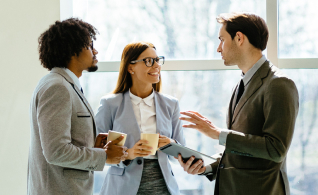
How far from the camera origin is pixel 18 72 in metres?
2.51

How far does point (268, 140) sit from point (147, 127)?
0.89 meters

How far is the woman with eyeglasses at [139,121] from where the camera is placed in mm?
2037

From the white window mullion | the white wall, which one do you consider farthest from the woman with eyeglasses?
the white window mullion

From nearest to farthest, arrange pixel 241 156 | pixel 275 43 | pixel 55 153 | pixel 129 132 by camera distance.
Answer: pixel 55 153, pixel 241 156, pixel 129 132, pixel 275 43

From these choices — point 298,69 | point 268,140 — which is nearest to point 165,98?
point 268,140

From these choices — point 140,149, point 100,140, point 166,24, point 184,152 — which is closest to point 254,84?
point 184,152

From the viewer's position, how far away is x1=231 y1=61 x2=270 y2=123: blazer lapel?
1738 millimetres

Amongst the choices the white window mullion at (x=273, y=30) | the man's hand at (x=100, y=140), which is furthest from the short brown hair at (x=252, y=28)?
the man's hand at (x=100, y=140)

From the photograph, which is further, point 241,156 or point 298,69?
point 298,69

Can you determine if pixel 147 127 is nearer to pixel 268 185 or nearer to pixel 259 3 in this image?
pixel 268 185

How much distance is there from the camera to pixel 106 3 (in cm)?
280

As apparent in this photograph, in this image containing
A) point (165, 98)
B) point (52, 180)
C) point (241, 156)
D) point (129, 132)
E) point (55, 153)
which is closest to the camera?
point (55, 153)

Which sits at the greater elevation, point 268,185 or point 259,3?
point 259,3

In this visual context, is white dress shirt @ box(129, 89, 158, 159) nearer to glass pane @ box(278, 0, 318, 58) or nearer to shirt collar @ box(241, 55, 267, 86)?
shirt collar @ box(241, 55, 267, 86)
